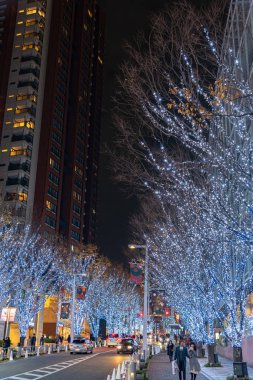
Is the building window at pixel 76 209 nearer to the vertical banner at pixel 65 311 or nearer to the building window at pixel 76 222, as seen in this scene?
the building window at pixel 76 222

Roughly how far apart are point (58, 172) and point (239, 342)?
69.5 meters

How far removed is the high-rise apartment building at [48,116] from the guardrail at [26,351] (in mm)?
27862

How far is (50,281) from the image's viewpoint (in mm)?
41875

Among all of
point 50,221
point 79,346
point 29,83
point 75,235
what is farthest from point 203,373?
point 75,235

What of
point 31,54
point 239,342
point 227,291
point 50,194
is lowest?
point 239,342

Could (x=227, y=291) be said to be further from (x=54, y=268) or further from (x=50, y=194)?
(x=50, y=194)

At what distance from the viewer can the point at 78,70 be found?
99.1 metres

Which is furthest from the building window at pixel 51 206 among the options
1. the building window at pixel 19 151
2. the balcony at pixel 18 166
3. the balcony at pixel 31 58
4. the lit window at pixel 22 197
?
the balcony at pixel 31 58

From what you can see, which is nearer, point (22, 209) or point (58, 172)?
point (22, 209)

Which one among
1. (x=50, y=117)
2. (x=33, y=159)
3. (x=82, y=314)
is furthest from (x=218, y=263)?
(x=50, y=117)

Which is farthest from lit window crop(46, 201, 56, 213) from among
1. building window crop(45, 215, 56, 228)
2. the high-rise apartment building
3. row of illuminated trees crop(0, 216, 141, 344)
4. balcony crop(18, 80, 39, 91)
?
balcony crop(18, 80, 39, 91)

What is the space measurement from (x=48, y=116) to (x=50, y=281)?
4590 centimetres

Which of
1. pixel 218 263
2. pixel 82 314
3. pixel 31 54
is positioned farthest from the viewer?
pixel 31 54

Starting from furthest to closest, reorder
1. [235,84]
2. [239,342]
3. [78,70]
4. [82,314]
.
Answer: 1. [78,70]
2. [82,314]
3. [239,342]
4. [235,84]
